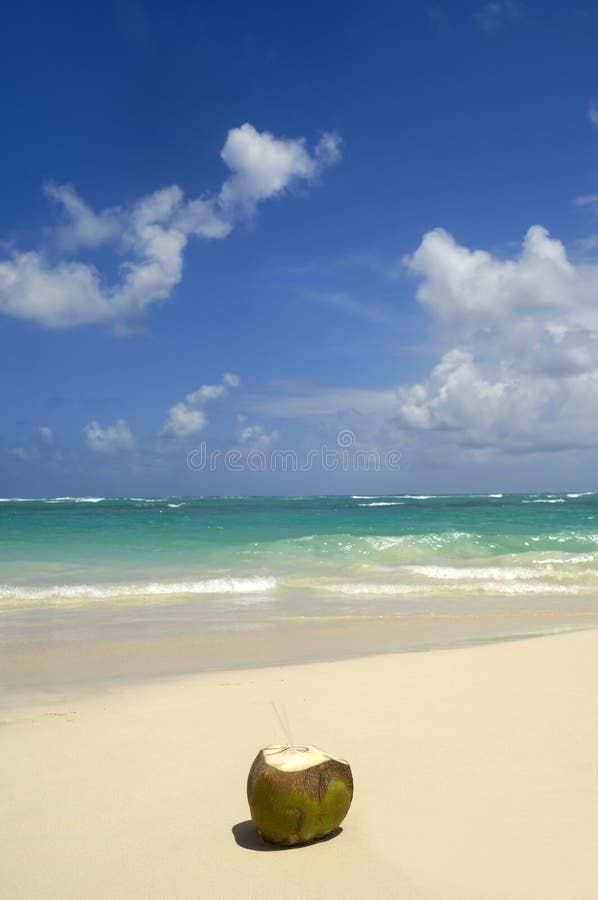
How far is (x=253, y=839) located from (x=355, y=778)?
84cm

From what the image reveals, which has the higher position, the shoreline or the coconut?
the coconut

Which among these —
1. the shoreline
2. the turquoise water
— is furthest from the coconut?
the turquoise water

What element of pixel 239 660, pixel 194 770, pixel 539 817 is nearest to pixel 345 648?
pixel 239 660

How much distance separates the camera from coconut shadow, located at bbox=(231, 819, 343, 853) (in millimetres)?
3107

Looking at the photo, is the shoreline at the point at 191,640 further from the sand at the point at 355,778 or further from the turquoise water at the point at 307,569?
the turquoise water at the point at 307,569

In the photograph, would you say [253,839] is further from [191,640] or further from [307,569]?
[307,569]

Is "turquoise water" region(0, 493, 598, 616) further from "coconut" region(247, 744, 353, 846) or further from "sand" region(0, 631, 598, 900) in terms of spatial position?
"coconut" region(247, 744, 353, 846)

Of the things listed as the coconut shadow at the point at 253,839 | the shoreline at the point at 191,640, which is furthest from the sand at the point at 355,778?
the shoreline at the point at 191,640

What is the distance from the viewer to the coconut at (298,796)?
2998 millimetres

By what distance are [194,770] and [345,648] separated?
170 inches

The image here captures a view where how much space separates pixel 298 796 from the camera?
299 centimetres

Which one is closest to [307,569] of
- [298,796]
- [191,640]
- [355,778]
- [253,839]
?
[191,640]

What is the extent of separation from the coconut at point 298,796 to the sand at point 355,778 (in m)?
0.10

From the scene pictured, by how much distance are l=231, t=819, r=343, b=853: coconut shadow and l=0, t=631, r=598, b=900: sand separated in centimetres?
1
